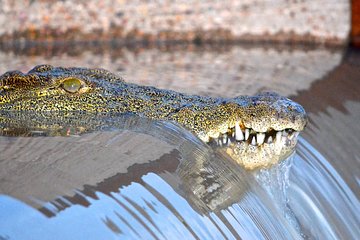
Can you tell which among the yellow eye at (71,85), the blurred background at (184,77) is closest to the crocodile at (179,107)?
the yellow eye at (71,85)

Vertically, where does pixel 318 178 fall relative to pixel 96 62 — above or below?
below

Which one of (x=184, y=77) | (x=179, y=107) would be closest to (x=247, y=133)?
(x=179, y=107)

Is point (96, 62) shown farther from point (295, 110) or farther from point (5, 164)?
point (5, 164)

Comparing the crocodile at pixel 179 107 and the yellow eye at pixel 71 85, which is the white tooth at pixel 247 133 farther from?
the yellow eye at pixel 71 85

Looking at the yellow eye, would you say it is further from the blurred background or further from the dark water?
the blurred background

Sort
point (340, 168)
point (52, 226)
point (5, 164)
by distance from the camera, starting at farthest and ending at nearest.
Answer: point (340, 168) → point (5, 164) → point (52, 226)

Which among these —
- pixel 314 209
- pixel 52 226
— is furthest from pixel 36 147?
pixel 314 209
